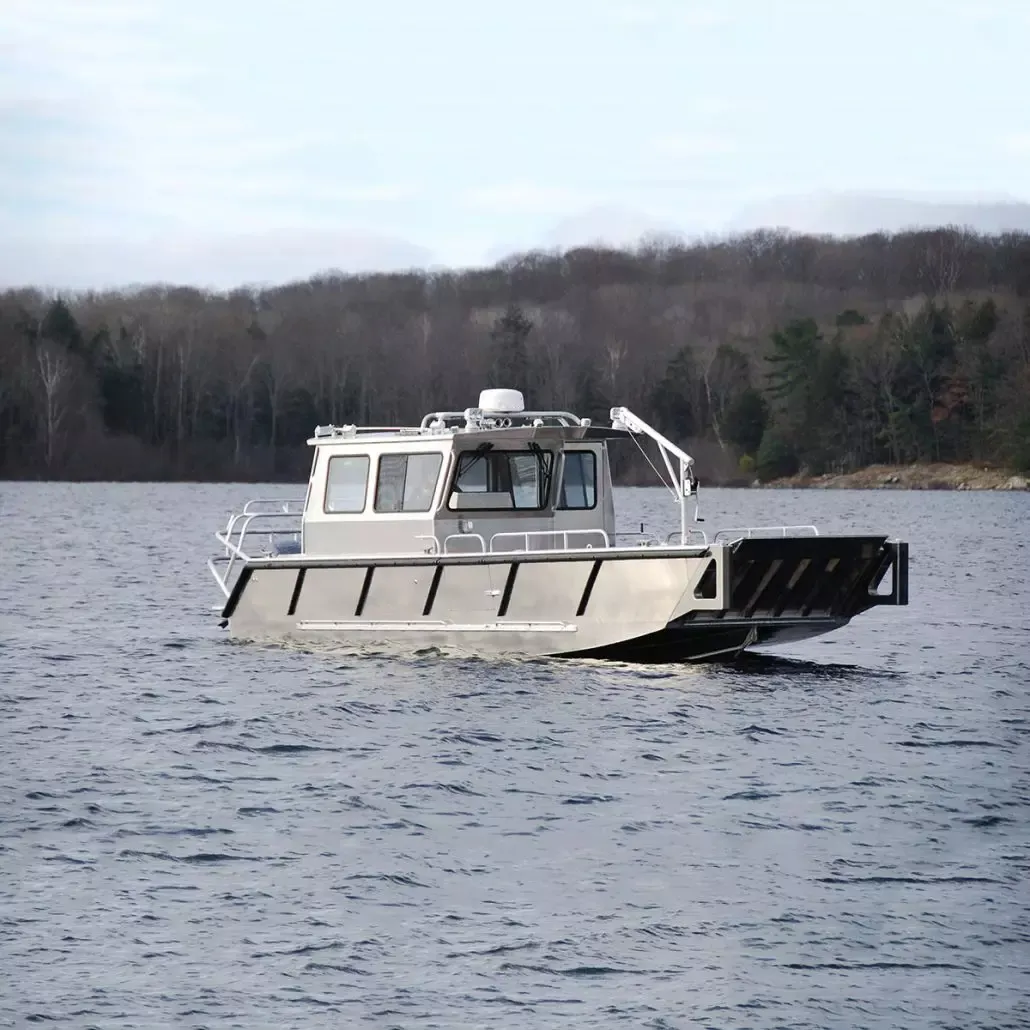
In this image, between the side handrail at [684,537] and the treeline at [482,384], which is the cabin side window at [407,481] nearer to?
the side handrail at [684,537]

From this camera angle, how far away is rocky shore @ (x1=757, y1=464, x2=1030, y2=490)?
4717 inches

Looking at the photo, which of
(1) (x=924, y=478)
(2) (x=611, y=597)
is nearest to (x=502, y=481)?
(2) (x=611, y=597)

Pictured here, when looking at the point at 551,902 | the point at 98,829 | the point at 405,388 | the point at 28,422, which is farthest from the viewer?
the point at 405,388

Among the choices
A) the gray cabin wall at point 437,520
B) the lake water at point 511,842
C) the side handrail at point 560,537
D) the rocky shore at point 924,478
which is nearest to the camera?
the lake water at point 511,842

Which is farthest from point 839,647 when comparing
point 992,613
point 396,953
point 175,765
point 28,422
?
point 28,422

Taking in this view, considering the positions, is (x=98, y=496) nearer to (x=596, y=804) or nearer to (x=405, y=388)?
(x=405, y=388)

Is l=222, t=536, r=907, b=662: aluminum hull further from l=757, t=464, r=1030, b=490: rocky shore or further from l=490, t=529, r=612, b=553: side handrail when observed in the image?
l=757, t=464, r=1030, b=490: rocky shore

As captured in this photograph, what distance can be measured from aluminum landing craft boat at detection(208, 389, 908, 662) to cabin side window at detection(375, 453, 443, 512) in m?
0.02

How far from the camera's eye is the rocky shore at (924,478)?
11981cm

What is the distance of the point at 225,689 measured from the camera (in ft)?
74.7

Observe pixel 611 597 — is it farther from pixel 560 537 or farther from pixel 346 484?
pixel 346 484

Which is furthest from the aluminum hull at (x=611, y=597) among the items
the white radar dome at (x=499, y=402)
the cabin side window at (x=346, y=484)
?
the white radar dome at (x=499, y=402)

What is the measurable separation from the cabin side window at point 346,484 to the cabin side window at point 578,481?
259cm

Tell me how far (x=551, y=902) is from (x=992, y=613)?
Answer: 24.2 metres
